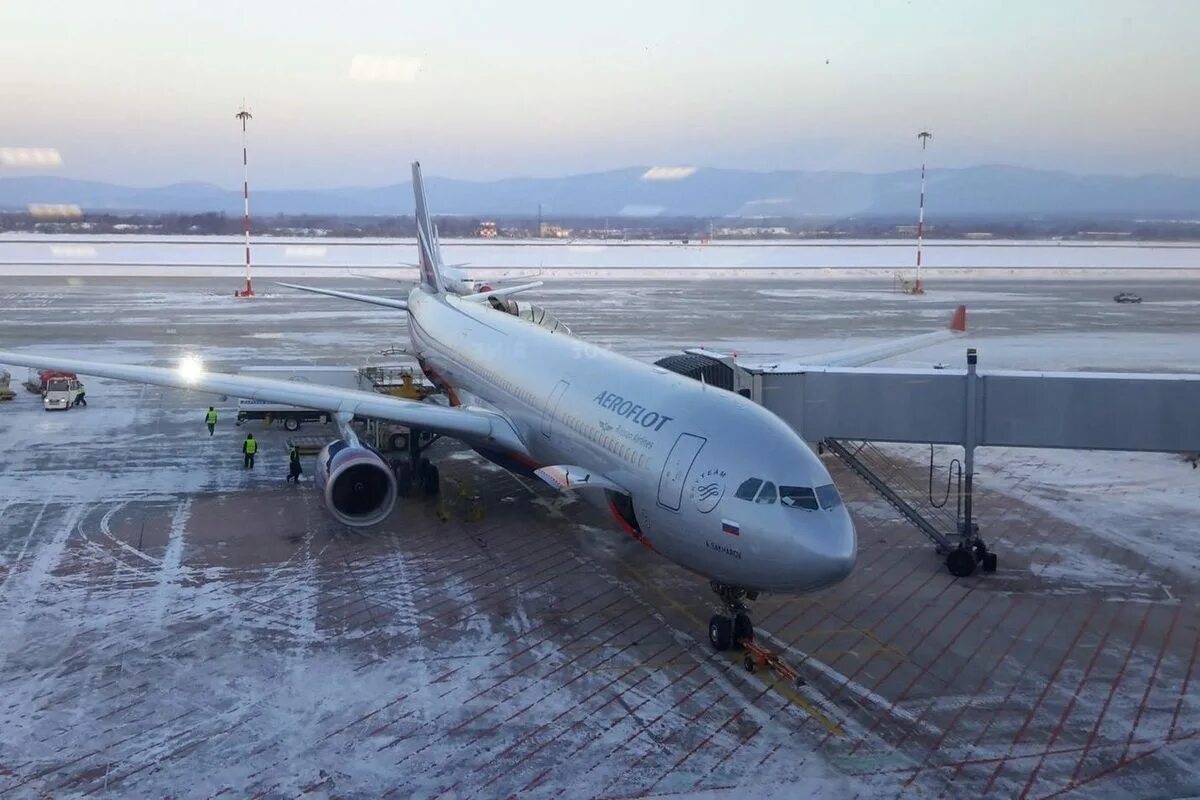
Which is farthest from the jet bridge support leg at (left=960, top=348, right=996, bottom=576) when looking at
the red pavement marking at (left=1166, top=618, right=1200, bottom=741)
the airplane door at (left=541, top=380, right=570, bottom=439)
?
the airplane door at (left=541, top=380, right=570, bottom=439)

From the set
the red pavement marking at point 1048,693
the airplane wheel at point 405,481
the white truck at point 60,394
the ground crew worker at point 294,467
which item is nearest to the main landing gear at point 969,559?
the red pavement marking at point 1048,693

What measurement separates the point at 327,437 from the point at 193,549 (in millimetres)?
9101

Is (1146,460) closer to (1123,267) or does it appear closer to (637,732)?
(637,732)

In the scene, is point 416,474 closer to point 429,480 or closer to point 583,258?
point 429,480

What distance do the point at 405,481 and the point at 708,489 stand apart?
1009cm

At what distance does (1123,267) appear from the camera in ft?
344

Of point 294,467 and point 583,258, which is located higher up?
point 583,258

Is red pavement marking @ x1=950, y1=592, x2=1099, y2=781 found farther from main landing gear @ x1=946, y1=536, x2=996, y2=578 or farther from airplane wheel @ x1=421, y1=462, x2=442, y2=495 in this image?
airplane wheel @ x1=421, y1=462, x2=442, y2=495

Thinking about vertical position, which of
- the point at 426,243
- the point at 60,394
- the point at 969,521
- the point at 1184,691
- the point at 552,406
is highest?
the point at 426,243

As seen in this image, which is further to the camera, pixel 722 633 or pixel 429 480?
pixel 429 480

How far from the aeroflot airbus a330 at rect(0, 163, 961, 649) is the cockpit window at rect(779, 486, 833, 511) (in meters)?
0.01

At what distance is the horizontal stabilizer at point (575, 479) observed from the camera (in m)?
13.6

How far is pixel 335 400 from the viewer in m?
18.8

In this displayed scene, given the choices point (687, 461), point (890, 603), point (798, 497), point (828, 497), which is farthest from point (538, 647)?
point (890, 603)
